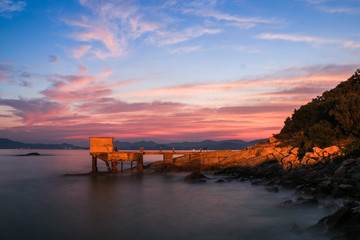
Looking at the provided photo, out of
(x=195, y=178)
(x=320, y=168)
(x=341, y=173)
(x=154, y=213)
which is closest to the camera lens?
(x=154, y=213)

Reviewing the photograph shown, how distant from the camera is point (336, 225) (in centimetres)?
1051

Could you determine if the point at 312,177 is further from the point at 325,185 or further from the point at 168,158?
the point at 168,158

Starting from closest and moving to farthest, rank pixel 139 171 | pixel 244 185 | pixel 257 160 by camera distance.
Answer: pixel 244 185 → pixel 257 160 → pixel 139 171

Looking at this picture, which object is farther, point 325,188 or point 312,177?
point 312,177

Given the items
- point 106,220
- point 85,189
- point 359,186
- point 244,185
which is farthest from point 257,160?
point 106,220

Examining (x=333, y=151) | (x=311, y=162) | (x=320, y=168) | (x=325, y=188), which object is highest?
(x=333, y=151)

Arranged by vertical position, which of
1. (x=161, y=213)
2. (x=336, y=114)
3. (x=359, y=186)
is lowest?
(x=161, y=213)

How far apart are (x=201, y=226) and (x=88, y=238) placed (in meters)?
5.13

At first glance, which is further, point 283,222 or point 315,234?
point 283,222

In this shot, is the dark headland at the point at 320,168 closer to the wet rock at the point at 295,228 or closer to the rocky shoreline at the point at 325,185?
the rocky shoreline at the point at 325,185

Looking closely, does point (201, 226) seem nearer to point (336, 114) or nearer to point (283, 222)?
point (283, 222)

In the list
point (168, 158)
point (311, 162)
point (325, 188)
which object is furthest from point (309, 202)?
point (168, 158)

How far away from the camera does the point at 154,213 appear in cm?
1716

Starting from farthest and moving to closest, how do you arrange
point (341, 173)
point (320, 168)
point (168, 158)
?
point (168, 158) < point (320, 168) < point (341, 173)
